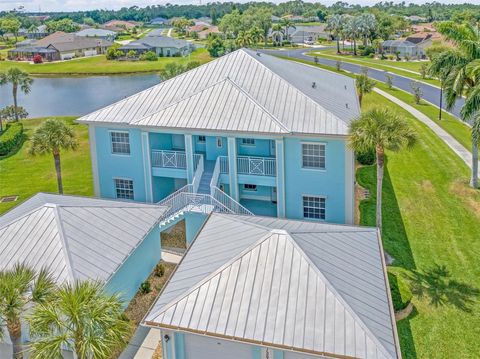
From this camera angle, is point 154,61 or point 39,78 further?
point 154,61

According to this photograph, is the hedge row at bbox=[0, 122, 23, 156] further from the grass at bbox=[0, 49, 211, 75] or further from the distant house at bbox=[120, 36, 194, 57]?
the distant house at bbox=[120, 36, 194, 57]

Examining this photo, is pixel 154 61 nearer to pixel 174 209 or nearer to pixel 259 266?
pixel 174 209

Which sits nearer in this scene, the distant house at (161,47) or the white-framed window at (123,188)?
the white-framed window at (123,188)

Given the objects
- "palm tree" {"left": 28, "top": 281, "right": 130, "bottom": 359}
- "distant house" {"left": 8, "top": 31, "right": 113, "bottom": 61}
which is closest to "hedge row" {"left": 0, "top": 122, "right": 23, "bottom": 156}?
"palm tree" {"left": 28, "top": 281, "right": 130, "bottom": 359}

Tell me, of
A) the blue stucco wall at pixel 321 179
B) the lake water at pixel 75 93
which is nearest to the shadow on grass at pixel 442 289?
the blue stucco wall at pixel 321 179

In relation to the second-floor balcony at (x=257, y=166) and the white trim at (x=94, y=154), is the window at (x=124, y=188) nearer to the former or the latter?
the white trim at (x=94, y=154)

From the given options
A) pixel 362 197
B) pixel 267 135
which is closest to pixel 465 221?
pixel 362 197
